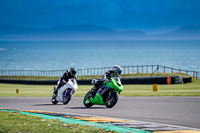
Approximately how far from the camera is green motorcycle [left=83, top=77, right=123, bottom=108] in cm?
1323

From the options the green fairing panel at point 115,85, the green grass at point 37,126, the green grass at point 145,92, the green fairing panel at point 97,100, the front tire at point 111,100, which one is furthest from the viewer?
the green grass at point 145,92

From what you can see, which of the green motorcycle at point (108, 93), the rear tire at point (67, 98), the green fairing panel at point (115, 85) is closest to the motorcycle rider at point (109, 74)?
the green motorcycle at point (108, 93)

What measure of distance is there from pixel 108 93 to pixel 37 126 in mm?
4915

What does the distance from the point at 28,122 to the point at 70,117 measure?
5.27 feet

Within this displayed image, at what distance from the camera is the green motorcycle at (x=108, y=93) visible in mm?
13227

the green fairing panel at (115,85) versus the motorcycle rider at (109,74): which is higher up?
the motorcycle rider at (109,74)

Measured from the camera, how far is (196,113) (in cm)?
1162

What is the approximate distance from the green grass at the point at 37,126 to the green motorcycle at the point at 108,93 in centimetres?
346

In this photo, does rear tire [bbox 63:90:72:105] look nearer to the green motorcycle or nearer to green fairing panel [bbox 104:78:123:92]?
the green motorcycle

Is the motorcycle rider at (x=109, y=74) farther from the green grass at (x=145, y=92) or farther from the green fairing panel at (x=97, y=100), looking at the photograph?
the green grass at (x=145, y=92)

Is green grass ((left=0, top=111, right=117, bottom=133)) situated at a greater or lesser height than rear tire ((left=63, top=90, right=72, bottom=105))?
lesser

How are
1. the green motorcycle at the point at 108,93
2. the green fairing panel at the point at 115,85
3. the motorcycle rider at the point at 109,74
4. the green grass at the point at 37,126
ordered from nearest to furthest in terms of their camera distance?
1. the green grass at the point at 37,126
2. the green fairing panel at the point at 115,85
3. the green motorcycle at the point at 108,93
4. the motorcycle rider at the point at 109,74

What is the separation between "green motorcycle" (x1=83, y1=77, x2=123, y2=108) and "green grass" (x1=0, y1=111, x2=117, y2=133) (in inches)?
136

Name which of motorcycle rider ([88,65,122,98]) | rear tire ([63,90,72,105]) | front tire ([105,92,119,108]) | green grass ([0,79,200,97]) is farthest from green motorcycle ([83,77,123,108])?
green grass ([0,79,200,97])
